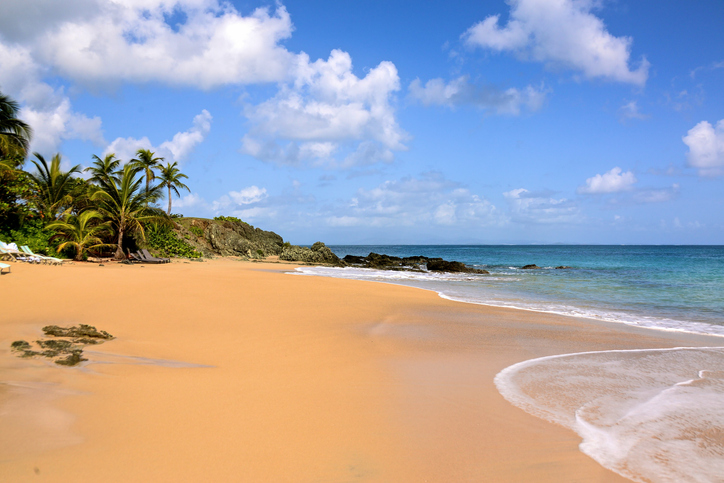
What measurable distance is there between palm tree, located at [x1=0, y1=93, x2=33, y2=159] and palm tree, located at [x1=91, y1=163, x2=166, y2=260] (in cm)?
376

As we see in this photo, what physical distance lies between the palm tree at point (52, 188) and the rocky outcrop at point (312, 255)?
15.9 meters

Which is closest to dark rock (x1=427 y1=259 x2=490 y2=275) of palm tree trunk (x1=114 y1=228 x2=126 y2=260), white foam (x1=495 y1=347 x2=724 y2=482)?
palm tree trunk (x1=114 y1=228 x2=126 y2=260)

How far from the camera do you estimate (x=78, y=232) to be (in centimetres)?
1892

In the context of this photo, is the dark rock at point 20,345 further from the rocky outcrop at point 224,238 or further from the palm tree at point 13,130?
the rocky outcrop at point 224,238

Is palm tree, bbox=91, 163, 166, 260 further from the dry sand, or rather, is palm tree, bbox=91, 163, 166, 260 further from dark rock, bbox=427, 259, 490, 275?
dark rock, bbox=427, 259, 490, 275

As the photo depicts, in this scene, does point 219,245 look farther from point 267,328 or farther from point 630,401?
point 630,401

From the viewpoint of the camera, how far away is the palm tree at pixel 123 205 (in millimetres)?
20219

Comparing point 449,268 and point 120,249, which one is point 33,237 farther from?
point 449,268

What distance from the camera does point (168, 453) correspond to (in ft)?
8.82

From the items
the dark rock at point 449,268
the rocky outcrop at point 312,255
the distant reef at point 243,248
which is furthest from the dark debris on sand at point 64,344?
the rocky outcrop at point 312,255

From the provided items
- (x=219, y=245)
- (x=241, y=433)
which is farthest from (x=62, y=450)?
(x=219, y=245)

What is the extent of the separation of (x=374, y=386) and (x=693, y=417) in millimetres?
3041

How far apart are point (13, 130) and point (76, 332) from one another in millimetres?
21996

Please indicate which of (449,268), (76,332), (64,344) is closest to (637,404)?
(64,344)
